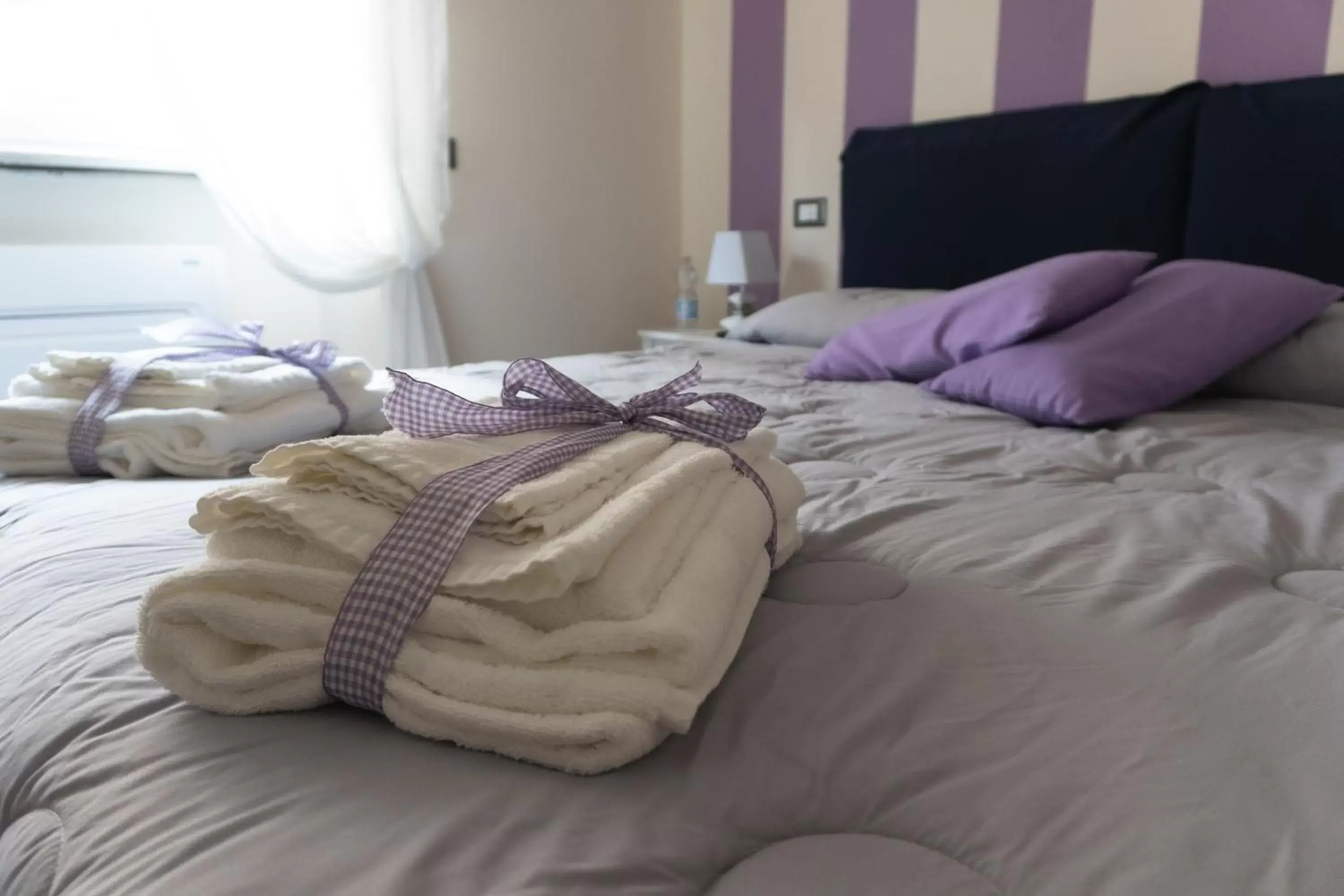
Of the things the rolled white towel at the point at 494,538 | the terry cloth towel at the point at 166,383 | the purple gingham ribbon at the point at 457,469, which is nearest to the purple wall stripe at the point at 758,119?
the terry cloth towel at the point at 166,383

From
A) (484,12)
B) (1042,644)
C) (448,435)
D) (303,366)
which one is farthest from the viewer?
(484,12)

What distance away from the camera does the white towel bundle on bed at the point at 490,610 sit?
49cm

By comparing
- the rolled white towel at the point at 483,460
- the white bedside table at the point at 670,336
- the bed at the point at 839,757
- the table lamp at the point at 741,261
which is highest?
the table lamp at the point at 741,261

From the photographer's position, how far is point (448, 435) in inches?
28.0

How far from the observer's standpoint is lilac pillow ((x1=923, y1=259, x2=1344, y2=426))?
1.40 m

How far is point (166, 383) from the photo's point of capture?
1.14 meters

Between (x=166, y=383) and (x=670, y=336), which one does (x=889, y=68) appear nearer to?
(x=670, y=336)

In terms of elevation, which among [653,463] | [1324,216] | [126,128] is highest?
[126,128]

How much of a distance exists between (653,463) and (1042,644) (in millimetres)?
290

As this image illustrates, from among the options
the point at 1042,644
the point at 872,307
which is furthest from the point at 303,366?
the point at 872,307

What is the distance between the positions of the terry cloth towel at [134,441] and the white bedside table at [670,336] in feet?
5.66

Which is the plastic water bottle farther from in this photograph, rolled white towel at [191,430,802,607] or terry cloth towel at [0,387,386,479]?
rolled white towel at [191,430,802,607]

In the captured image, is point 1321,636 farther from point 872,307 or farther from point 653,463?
point 872,307

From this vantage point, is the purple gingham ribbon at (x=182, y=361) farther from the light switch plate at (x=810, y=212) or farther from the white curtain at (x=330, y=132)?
the light switch plate at (x=810, y=212)
